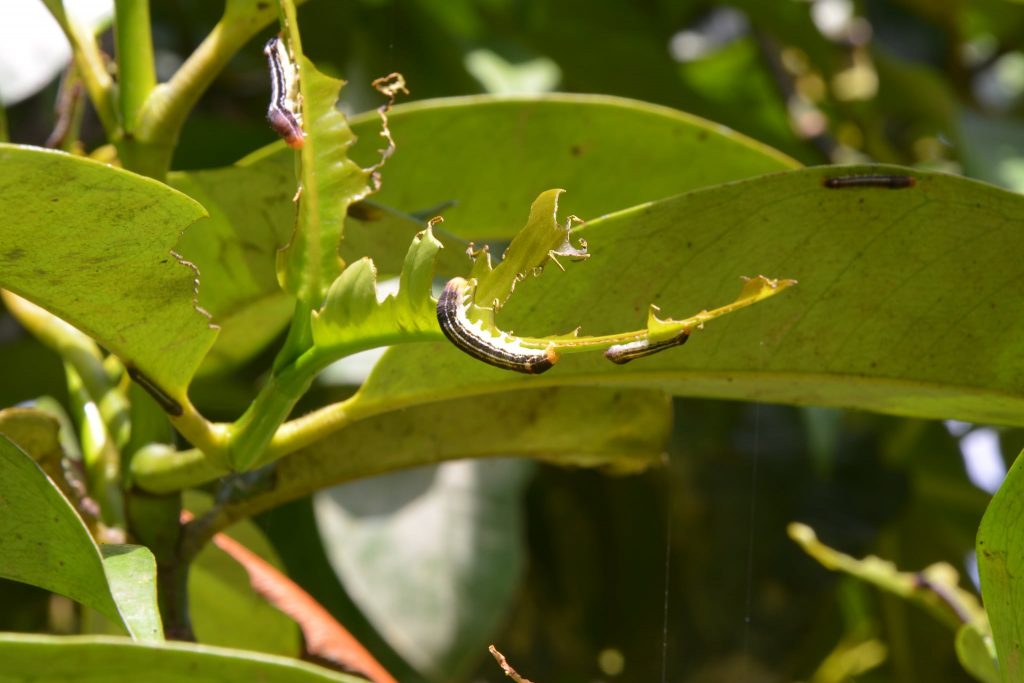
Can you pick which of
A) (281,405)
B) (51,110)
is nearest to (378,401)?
(281,405)

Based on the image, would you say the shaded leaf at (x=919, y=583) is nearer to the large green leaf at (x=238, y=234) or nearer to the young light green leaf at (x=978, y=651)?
the young light green leaf at (x=978, y=651)

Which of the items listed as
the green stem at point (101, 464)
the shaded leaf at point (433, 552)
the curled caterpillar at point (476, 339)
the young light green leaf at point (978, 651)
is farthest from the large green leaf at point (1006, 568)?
the shaded leaf at point (433, 552)

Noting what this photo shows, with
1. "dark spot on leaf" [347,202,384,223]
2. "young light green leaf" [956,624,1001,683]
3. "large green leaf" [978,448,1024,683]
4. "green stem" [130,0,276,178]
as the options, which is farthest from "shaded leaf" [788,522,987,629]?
"green stem" [130,0,276,178]

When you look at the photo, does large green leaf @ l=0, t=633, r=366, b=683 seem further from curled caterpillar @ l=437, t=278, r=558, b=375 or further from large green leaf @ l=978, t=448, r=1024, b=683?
large green leaf @ l=978, t=448, r=1024, b=683

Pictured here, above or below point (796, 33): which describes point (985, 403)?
above

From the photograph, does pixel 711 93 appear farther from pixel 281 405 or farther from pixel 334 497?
pixel 281 405

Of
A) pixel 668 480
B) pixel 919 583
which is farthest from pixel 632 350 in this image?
pixel 668 480

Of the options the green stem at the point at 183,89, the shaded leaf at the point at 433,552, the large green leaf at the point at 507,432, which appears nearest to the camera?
the green stem at the point at 183,89
